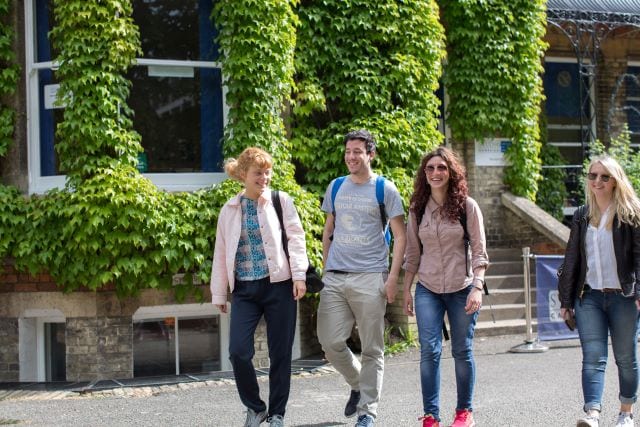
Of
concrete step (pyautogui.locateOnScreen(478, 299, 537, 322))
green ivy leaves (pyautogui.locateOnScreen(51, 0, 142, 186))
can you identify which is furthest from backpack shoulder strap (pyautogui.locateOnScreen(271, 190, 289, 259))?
concrete step (pyautogui.locateOnScreen(478, 299, 537, 322))

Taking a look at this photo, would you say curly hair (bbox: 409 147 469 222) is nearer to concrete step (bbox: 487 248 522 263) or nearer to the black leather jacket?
the black leather jacket

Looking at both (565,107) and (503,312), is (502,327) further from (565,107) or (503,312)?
(565,107)

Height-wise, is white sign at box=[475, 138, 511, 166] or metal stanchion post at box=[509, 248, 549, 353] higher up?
white sign at box=[475, 138, 511, 166]

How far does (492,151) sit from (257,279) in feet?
27.5

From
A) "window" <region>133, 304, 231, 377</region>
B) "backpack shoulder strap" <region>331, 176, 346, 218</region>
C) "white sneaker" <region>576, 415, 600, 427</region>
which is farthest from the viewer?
"window" <region>133, 304, 231, 377</region>

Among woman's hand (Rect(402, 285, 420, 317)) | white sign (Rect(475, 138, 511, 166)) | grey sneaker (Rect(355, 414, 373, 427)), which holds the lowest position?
grey sneaker (Rect(355, 414, 373, 427))

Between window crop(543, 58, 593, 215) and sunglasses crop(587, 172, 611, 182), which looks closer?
sunglasses crop(587, 172, 611, 182)

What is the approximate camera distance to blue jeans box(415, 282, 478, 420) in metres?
5.79

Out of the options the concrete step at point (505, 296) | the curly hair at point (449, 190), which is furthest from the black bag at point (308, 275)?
the concrete step at point (505, 296)

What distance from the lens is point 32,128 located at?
31.4ft

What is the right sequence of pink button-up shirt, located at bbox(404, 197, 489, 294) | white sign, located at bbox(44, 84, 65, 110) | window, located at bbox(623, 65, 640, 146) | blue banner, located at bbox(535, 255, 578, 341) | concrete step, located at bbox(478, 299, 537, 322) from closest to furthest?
pink button-up shirt, located at bbox(404, 197, 489, 294) → white sign, located at bbox(44, 84, 65, 110) → blue banner, located at bbox(535, 255, 578, 341) → concrete step, located at bbox(478, 299, 537, 322) → window, located at bbox(623, 65, 640, 146)

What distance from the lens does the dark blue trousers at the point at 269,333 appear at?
596cm

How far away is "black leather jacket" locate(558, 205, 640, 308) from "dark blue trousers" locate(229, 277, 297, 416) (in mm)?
1830

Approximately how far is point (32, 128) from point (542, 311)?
6.04 meters
